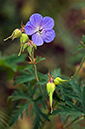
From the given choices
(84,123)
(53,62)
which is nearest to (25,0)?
(53,62)

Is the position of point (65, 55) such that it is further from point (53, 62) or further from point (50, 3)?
point (50, 3)

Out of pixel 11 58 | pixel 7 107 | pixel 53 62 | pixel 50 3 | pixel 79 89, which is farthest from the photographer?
pixel 50 3

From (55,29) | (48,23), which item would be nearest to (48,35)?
(48,23)

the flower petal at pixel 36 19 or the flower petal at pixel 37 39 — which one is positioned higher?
the flower petal at pixel 36 19

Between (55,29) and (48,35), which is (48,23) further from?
(55,29)

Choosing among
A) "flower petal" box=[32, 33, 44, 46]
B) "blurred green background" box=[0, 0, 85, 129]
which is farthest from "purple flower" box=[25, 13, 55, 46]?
"blurred green background" box=[0, 0, 85, 129]

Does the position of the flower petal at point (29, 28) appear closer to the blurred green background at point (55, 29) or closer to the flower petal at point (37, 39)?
the flower petal at point (37, 39)

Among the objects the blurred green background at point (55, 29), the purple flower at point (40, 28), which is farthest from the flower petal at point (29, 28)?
the blurred green background at point (55, 29)
